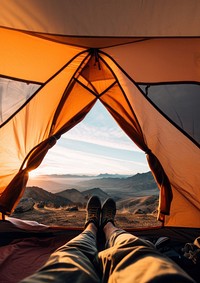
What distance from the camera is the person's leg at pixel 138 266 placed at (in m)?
0.71

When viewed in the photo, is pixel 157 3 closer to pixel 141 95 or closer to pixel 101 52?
pixel 101 52

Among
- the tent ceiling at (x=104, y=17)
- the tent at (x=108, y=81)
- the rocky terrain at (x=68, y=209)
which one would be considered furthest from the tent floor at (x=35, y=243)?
the tent ceiling at (x=104, y=17)

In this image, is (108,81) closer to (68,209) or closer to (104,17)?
(104,17)

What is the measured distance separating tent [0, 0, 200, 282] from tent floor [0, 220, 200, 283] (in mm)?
173

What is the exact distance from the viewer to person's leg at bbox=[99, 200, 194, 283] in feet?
2.33

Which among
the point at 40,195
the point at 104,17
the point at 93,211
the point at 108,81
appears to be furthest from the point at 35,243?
the point at 40,195

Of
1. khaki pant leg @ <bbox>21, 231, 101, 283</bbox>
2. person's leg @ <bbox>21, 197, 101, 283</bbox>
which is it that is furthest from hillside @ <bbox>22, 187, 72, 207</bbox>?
khaki pant leg @ <bbox>21, 231, 101, 283</bbox>

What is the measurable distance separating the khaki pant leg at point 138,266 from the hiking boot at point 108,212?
1248 millimetres

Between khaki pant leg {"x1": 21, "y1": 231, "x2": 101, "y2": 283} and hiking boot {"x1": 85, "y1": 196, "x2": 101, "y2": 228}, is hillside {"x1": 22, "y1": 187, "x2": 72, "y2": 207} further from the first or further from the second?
khaki pant leg {"x1": 21, "y1": 231, "x2": 101, "y2": 283}

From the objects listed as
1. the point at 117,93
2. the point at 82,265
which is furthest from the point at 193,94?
the point at 82,265

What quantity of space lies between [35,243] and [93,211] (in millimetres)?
669

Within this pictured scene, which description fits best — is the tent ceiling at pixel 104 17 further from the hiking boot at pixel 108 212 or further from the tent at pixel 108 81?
the hiking boot at pixel 108 212

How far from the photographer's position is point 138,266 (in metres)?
0.85

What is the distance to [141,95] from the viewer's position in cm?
224
